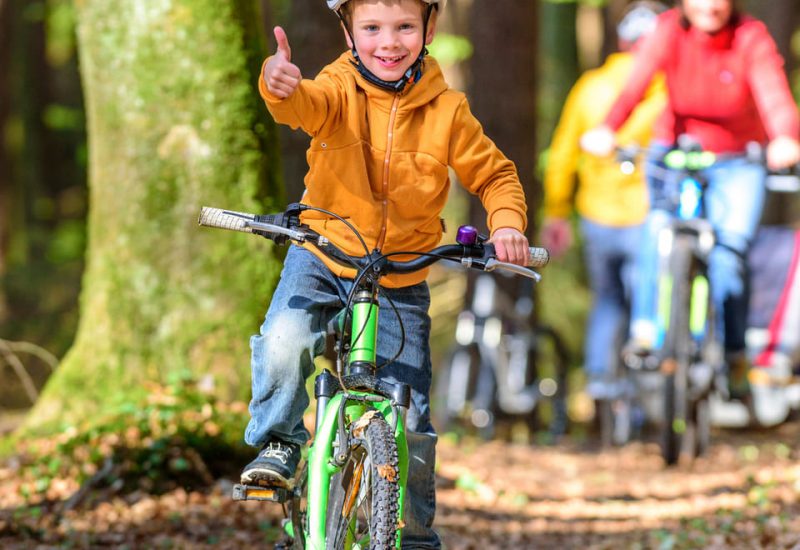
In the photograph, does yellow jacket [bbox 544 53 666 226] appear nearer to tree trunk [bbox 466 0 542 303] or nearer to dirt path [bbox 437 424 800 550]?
tree trunk [bbox 466 0 542 303]

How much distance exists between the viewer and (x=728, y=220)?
8859 mm

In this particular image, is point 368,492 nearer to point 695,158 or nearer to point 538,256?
point 538,256

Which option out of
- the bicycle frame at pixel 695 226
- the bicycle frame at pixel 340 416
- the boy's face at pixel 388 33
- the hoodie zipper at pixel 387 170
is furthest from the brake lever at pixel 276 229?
the bicycle frame at pixel 695 226

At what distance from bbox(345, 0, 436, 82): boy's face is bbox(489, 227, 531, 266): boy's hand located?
2.30 feet

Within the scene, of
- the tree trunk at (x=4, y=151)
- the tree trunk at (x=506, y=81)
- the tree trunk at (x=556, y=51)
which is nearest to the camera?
the tree trunk at (x=506, y=81)

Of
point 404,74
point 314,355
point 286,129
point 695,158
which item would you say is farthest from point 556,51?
point 314,355

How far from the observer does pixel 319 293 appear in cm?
461

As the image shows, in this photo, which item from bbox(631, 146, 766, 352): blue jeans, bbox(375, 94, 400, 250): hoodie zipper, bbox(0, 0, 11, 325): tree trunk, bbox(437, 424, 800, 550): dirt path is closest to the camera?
bbox(375, 94, 400, 250): hoodie zipper

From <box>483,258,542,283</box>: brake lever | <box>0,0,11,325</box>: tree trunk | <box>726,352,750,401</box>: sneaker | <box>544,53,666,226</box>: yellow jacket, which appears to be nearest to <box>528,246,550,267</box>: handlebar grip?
<box>483,258,542,283</box>: brake lever

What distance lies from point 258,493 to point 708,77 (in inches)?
210

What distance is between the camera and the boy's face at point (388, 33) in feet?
14.7

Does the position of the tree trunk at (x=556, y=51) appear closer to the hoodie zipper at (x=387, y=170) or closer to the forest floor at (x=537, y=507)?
the forest floor at (x=537, y=507)

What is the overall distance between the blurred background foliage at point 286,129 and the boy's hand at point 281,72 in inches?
156

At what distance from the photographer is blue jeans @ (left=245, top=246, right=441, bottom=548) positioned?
4.50m
